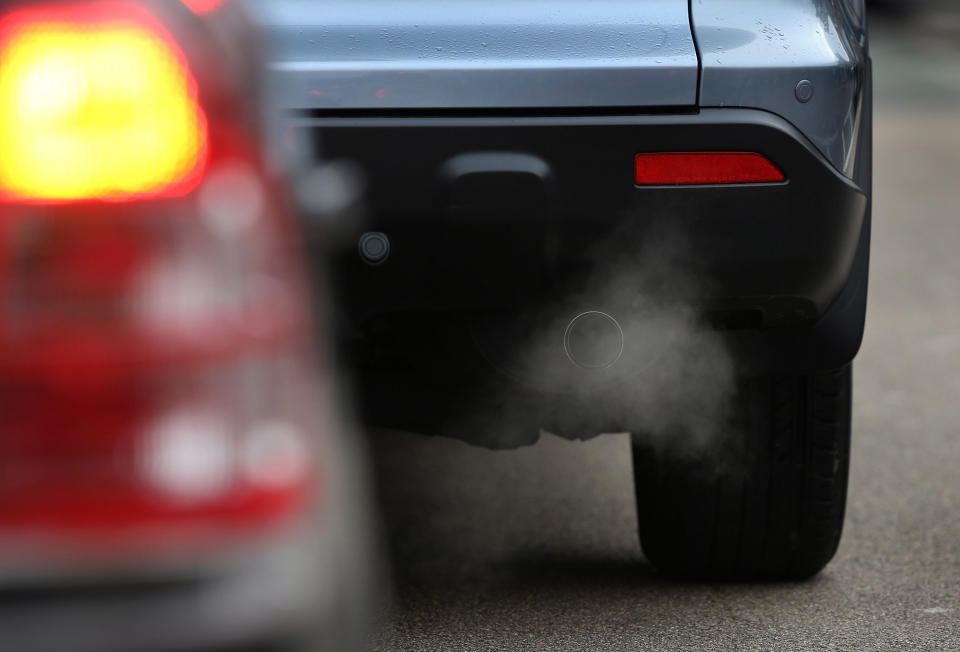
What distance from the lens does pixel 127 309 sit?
1.22 meters

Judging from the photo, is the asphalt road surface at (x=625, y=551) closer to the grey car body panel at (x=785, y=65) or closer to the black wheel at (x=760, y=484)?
the black wheel at (x=760, y=484)

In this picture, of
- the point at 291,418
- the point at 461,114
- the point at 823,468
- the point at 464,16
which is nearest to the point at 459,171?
the point at 461,114

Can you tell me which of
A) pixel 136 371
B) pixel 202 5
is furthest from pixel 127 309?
pixel 202 5

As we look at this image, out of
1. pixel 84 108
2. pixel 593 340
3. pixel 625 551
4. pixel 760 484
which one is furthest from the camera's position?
pixel 625 551

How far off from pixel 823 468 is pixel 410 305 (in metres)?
0.95

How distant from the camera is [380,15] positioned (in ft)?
9.21

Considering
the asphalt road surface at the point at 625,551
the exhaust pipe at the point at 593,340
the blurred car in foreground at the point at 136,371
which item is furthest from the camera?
the asphalt road surface at the point at 625,551

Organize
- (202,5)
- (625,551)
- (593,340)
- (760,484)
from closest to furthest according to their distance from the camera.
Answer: (202,5), (593,340), (760,484), (625,551)

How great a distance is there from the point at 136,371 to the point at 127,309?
46 mm

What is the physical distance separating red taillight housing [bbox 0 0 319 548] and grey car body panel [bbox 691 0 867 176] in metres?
1.64

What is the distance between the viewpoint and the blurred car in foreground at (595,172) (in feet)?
8.98

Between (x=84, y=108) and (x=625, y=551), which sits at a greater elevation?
(x=84, y=108)

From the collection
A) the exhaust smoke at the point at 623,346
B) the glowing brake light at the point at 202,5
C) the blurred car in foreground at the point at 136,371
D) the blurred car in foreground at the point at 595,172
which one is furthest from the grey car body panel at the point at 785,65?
the blurred car in foreground at the point at 136,371

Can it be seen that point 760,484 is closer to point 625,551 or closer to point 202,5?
point 625,551
